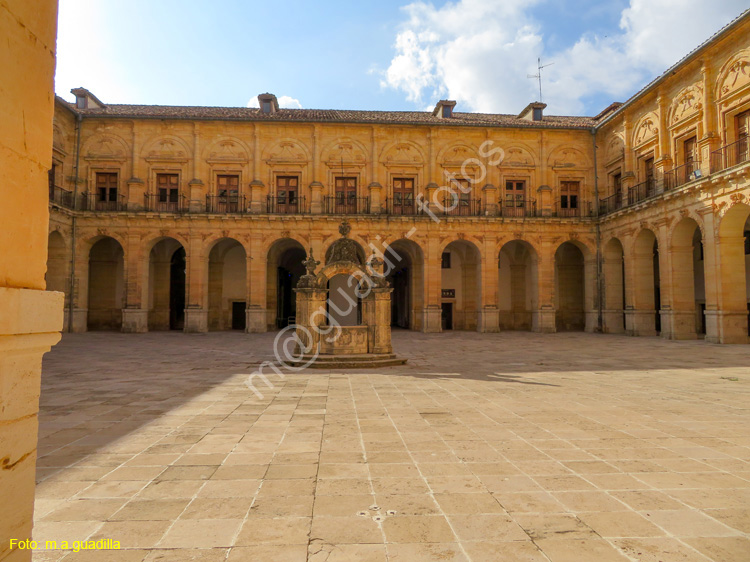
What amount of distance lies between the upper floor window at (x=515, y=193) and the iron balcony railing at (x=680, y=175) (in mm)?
7514

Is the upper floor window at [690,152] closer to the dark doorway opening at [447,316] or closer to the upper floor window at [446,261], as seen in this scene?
the upper floor window at [446,261]

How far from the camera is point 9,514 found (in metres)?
1.73

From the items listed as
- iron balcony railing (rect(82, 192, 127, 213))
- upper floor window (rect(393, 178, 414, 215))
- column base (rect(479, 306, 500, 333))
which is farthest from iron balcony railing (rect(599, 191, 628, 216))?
iron balcony railing (rect(82, 192, 127, 213))

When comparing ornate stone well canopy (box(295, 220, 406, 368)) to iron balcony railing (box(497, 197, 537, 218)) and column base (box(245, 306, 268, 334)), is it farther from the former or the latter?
iron balcony railing (box(497, 197, 537, 218))

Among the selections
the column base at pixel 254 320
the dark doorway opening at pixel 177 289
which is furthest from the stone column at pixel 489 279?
the dark doorway opening at pixel 177 289

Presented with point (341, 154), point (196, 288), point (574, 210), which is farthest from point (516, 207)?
point (196, 288)

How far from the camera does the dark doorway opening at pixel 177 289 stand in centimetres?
2744

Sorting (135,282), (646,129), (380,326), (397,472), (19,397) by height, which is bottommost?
(397,472)

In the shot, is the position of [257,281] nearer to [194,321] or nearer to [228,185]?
[194,321]

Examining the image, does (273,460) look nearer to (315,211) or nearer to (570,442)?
(570,442)

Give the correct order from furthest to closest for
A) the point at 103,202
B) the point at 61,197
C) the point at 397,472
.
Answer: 1. the point at 103,202
2. the point at 61,197
3. the point at 397,472

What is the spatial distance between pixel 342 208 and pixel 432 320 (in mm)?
8045

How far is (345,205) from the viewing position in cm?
2517

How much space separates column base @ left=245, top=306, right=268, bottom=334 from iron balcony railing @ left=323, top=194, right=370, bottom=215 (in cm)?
665
